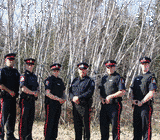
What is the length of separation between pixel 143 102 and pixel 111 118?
707mm

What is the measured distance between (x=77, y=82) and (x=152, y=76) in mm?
1551

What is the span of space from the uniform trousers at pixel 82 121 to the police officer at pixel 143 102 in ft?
3.19

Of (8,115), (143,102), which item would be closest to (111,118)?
(143,102)

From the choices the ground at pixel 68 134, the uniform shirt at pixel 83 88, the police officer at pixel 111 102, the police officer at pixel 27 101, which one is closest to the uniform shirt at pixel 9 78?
the police officer at pixel 27 101

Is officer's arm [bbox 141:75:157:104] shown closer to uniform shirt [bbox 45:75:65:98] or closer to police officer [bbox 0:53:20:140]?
uniform shirt [bbox 45:75:65:98]

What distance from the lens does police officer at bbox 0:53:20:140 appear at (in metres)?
3.55

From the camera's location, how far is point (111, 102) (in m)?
3.51

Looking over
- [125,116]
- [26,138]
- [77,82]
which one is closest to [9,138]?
[26,138]

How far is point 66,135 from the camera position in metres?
4.83

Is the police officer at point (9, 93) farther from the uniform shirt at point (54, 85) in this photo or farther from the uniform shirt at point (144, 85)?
the uniform shirt at point (144, 85)

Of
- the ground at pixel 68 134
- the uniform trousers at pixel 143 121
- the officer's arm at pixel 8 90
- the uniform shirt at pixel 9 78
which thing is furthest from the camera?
the ground at pixel 68 134

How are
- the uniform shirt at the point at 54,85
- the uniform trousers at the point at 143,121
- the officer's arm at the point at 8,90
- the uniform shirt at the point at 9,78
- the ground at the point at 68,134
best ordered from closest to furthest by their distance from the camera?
1. the uniform trousers at the point at 143,121
2. the officer's arm at the point at 8,90
3. the uniform shirt at the point at 9,78
4. the uniform shirt at the point at 54,85
5. the ground at the point at 68,134

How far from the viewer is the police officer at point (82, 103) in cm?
356

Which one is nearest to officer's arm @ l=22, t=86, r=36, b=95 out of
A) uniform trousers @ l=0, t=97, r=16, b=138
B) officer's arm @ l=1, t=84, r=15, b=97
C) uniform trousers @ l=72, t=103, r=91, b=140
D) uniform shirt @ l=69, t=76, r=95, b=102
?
officer's arm @ l=1, t=84, r=15, b=97
